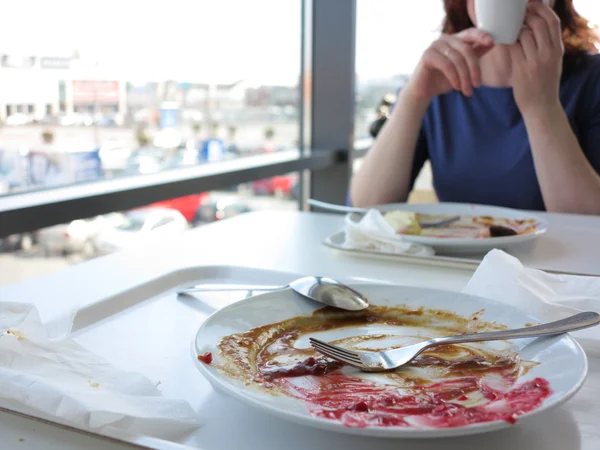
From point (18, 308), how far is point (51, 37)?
1.50m

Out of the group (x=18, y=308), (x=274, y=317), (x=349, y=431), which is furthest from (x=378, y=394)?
(x=18, y=308)

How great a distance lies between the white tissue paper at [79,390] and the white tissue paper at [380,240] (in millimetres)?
511

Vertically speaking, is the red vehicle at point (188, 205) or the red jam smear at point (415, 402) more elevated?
the red jam smear at point (415, 402)

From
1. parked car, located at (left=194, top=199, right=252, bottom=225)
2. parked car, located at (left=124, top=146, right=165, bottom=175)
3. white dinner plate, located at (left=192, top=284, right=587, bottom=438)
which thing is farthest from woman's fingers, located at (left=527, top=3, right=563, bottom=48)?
parked car, located at (left=194, top=199, right=252, bottom=225)

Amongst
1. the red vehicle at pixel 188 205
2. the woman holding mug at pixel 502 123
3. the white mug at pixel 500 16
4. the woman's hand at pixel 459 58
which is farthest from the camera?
the red vehicle at pixel 188 205

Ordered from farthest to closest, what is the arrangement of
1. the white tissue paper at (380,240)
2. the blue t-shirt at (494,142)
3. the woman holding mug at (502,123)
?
the blue t-shirt at (494,142) → the woman holding mug at (502,123) → the white tissue paper at (380,240)

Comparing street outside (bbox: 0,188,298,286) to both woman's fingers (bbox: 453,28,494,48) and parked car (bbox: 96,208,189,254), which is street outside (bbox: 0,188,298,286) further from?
woman's fingers (bbox: 453,28,494,48)

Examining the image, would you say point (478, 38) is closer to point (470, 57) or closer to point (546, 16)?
point (470, 57)

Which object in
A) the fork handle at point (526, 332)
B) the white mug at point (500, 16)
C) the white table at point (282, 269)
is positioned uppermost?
the white mug at point (500, 16)

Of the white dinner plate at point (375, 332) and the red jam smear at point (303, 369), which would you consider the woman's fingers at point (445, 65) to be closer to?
the white dinner plate at point (375, 332)

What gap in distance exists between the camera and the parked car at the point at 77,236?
193 centimetres

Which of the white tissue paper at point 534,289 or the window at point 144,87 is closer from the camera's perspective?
the white tissue paper at point 534,289

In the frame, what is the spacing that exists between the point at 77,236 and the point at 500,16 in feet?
4.95

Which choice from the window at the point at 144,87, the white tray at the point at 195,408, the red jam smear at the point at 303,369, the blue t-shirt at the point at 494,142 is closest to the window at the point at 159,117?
the window at the point at 144,87
